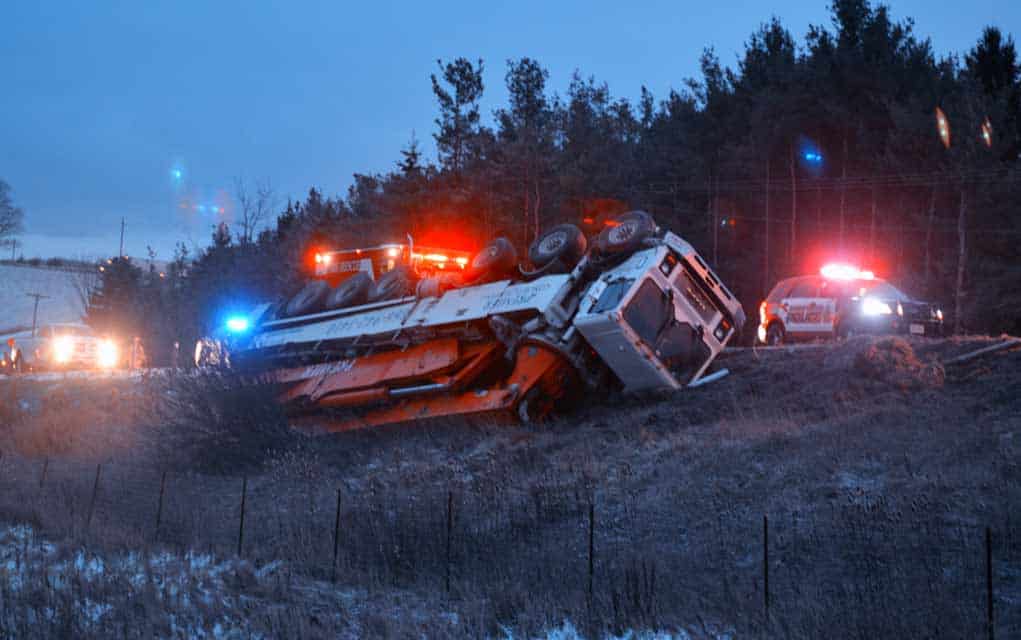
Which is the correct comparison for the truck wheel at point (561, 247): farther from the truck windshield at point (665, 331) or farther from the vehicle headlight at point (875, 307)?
the vehicle headlight at point (875, 307)

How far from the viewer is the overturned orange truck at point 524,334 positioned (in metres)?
14.8

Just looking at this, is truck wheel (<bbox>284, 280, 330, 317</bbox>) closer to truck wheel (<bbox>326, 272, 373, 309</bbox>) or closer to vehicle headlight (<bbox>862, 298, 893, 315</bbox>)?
truck wheel (<bbox>326, 272, 373, 309</bbox>)

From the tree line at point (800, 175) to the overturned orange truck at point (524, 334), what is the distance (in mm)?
16185

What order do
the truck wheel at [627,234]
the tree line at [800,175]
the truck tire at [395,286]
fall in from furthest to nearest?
the tree line at [800,175] < the truck tire at [395,286] < the truck wheel at [627,234]

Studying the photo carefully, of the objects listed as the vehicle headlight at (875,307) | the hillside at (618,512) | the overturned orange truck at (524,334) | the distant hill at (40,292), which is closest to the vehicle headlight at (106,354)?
the hillside at (618,512)

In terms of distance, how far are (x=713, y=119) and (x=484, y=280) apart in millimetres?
32070

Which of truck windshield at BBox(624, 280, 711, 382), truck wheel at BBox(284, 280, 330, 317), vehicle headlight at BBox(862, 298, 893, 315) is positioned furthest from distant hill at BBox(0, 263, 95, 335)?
truck windshield at BBox(624, 280, 711, 382)

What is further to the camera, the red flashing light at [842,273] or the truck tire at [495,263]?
the red flashing light at [842,273]

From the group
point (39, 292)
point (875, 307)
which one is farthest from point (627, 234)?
point (39, 292)

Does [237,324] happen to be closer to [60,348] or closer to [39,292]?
[60,348]

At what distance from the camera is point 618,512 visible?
10.7 metres

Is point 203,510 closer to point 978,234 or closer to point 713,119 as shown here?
point 978,234

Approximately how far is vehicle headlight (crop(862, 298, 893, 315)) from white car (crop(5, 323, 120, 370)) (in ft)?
104

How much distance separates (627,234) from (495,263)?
233cm
